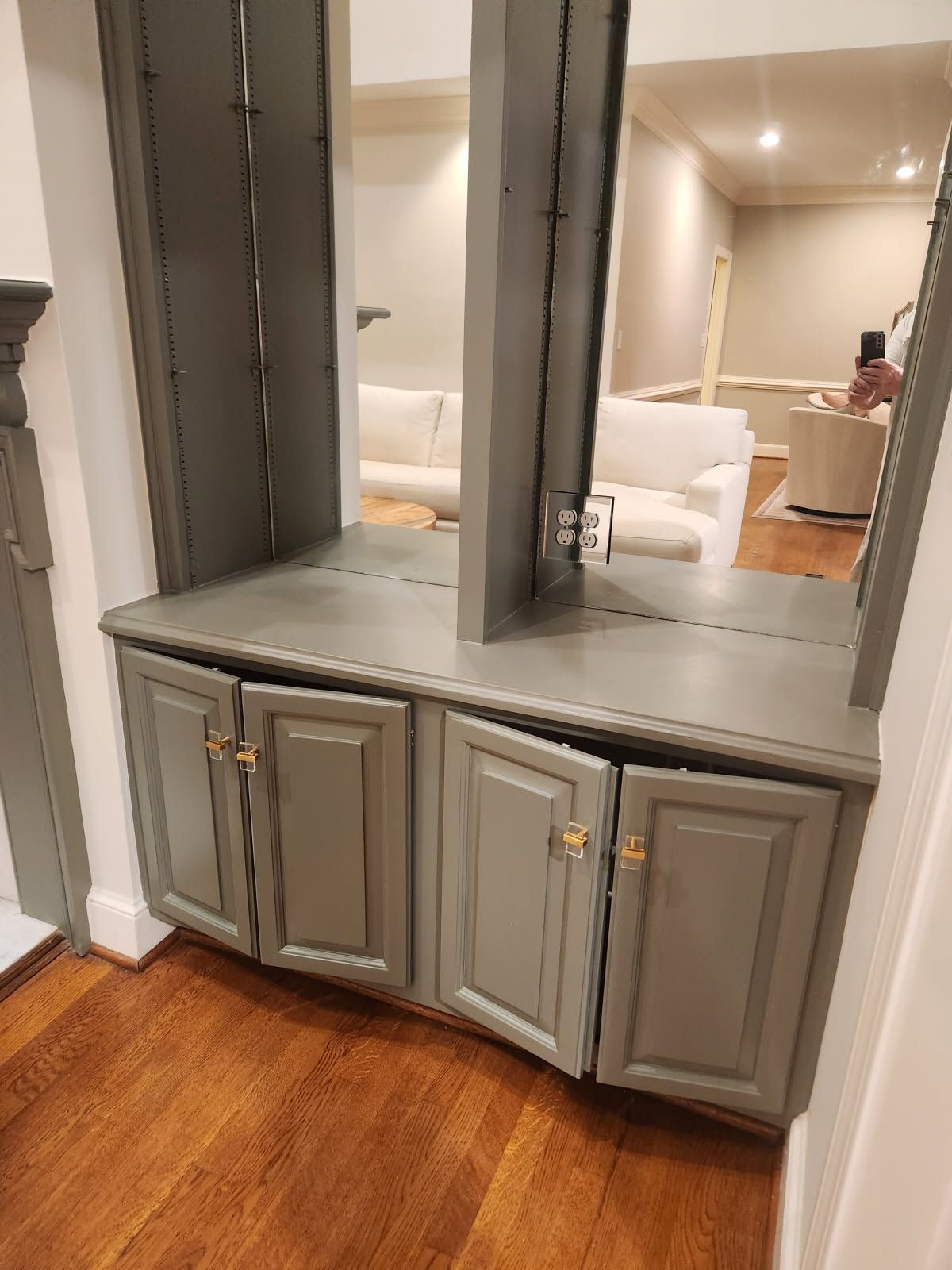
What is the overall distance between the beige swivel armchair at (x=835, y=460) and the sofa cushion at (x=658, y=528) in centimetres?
25

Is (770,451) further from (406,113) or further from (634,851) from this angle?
(406,113)

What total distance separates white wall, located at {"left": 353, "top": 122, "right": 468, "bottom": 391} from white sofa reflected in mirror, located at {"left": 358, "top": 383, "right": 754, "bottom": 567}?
0.26 feet

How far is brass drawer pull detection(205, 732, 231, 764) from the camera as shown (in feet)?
5.22

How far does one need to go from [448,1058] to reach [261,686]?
849mm

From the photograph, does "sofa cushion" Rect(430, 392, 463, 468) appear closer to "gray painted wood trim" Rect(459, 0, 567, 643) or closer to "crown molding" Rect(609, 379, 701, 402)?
"gray painted wood trim" Rect(459, 0, 567, 643)

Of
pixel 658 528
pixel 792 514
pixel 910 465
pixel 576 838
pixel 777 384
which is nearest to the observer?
pixel 910 465

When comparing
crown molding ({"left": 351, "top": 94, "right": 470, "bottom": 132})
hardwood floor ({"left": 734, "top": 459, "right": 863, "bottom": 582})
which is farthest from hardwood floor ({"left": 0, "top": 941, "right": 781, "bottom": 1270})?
crown molding ({"left": 351, "top": 94, "right": 470, "bottom": 132})

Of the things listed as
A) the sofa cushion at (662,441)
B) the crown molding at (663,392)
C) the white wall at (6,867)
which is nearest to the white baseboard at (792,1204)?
the sofa cushion at (662,441)

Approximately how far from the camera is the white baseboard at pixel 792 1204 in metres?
1.20

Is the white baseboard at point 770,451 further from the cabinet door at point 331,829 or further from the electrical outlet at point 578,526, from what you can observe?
the cabinet door at point 331,829

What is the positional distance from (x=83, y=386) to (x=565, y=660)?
1.02 m

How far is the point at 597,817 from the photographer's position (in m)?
1.32

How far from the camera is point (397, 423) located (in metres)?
2.05

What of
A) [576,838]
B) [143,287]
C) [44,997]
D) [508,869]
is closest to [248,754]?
[508,869]
